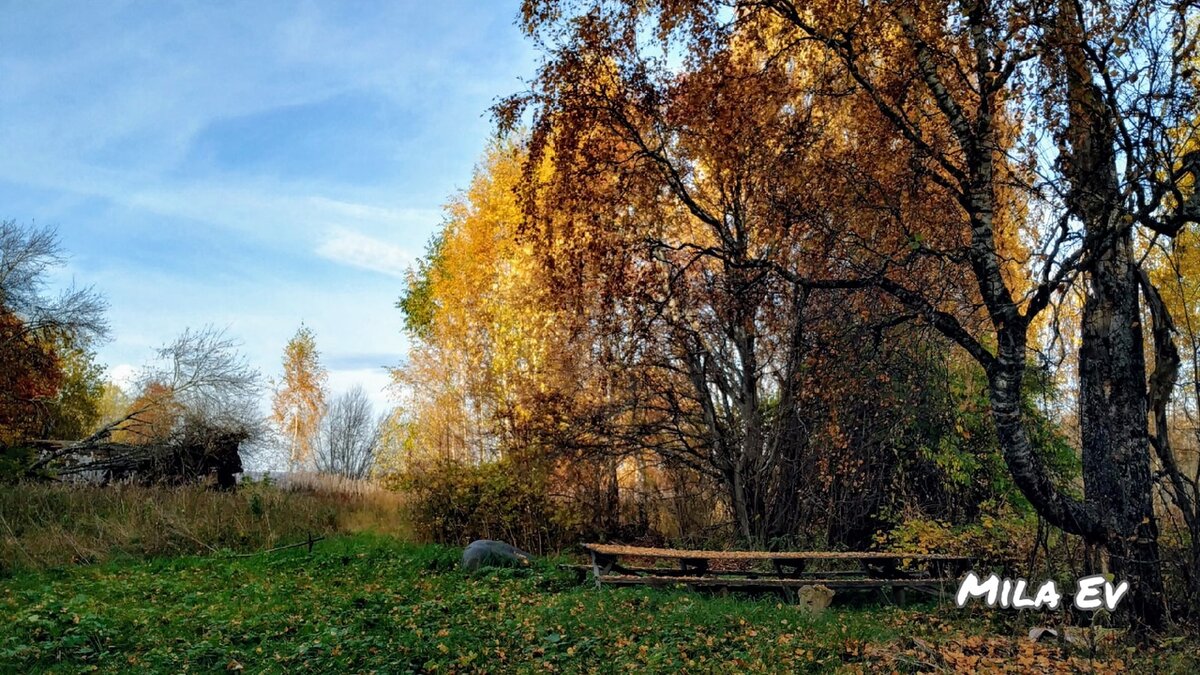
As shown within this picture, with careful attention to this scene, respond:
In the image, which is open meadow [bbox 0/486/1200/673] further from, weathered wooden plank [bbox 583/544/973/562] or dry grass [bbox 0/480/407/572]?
dry grass [bbox 0/480/407/572]

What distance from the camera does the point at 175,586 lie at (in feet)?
30.2

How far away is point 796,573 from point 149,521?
10.0 m

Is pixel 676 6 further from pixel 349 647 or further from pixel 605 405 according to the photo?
pixel 349 647

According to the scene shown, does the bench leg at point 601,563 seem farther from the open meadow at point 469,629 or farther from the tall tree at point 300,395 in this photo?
the tall tree at point 300,395

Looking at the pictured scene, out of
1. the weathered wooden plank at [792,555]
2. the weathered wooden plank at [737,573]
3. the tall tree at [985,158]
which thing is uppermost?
the tall tree at [985,158]

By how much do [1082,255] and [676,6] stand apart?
4.90 metres

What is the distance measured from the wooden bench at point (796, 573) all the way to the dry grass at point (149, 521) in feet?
20.8

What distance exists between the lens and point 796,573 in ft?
28.9

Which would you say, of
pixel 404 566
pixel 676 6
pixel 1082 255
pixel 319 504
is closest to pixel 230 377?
pixel 319 504

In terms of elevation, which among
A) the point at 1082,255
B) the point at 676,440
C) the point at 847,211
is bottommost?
the point at 676,440

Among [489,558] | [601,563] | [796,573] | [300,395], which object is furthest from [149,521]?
[300,395]

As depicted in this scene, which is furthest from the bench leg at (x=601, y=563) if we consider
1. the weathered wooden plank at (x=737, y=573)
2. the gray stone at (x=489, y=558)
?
the gray stone at (x=489, y=558)

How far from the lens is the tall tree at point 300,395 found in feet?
117

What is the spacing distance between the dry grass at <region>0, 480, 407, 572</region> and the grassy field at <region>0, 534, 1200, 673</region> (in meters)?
2.62
